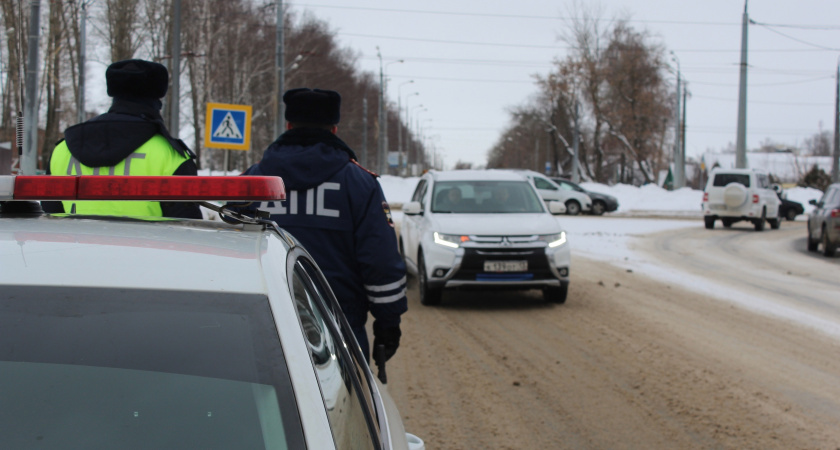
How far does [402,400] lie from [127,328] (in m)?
3.95

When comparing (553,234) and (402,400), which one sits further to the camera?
(553,234)

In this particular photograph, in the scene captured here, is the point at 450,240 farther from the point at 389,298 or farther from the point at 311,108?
the point at 389,298

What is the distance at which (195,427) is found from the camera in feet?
5.51

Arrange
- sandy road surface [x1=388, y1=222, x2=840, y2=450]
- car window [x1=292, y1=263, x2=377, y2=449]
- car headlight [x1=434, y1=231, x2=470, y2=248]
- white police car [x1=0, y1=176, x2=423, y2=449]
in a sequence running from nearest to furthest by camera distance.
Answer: white police car [x1=0, y1=176, x2=423, y2=449] → car window [x1=292, y1=263, x2=377, y2=449] → sandy road surface [x1=388, y1=222, x2=840, y2=450] → car headlight [x1=434, y1=231, x2=470, y2=248]

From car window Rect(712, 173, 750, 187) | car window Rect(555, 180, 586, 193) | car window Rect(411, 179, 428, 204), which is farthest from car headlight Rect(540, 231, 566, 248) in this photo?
car window Rect(555, 180, 586, 193)

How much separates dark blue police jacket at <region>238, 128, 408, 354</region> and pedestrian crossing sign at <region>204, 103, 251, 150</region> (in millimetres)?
13993

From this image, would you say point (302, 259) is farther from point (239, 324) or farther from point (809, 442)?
point (809, 442)

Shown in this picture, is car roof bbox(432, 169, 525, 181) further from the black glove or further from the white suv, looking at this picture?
the white suv

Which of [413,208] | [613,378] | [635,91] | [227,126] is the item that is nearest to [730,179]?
[227,126]

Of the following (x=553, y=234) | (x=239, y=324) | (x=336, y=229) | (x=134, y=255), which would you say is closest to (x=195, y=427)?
(x=239, y=324)

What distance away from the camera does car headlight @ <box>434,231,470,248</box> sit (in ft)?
31.3

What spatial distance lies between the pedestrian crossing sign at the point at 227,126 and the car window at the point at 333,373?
15505 mm

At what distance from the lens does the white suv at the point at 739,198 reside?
2538 centimetres

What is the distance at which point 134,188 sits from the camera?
2.10 m
